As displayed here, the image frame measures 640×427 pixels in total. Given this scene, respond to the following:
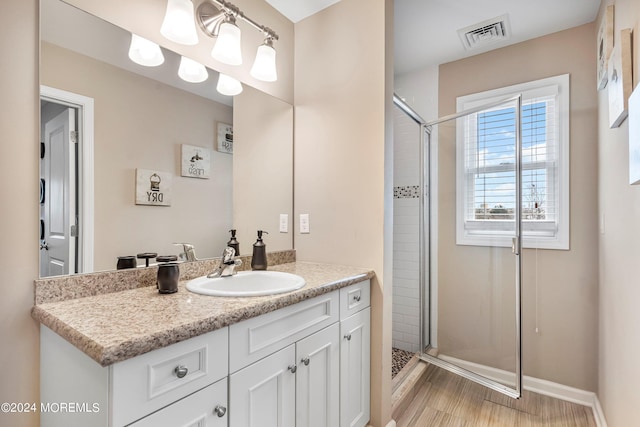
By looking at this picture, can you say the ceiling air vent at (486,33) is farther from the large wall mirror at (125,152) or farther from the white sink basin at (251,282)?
the white sink basin at (251,282)

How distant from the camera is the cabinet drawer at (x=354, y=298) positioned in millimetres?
1494

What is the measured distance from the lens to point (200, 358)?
0.88 m

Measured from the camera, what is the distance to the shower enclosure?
2.08 meters

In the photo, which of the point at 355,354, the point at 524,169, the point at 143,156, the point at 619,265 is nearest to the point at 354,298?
the point at 355,354

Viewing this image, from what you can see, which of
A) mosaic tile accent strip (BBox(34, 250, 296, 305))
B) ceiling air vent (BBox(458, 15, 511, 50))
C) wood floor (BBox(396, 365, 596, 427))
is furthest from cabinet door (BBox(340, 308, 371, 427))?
ceiling air vent (BBox(458, 15, 511, 50))

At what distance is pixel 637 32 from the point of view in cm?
113

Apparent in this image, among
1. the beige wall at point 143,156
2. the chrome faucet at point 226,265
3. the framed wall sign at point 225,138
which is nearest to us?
the beige wall at point 143,156

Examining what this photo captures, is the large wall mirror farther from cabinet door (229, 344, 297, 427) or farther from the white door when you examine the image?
cabinet door (229, 344, 297, 427)

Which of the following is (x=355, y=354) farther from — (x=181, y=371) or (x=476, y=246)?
(x=476, y=246)

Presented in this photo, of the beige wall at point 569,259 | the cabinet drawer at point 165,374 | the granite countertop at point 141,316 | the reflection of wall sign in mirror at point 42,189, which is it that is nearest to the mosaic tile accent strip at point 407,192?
the beige wall at point 569,259

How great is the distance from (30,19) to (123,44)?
288 mm

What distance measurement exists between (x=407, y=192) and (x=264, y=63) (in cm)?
163

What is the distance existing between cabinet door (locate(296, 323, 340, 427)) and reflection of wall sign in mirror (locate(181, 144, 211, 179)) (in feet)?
3.04

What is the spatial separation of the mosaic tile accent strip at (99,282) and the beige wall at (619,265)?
1.84 meters
